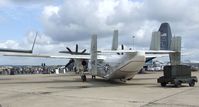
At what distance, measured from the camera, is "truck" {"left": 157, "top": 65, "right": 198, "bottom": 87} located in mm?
27688

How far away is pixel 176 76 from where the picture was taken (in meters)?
28.0

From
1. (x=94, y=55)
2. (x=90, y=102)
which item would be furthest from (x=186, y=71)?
(x=90, y=102)

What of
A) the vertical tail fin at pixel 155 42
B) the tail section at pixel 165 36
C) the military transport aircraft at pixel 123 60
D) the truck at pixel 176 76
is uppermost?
the tail section at pixel 165 36

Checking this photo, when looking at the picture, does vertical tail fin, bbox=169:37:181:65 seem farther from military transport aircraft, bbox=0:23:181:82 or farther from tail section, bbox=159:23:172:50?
tail section, bbox=159:23:172:50

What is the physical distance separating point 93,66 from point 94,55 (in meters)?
1.10

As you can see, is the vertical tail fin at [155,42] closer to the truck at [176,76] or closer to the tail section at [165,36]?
the truck at [176,76]

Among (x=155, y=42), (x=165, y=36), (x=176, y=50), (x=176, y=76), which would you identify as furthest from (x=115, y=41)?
(x=165, y=36)

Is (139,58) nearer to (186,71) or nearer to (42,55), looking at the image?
(186,71)

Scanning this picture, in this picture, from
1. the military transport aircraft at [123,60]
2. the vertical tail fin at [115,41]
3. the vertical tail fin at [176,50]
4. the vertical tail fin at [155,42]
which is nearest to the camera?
Result: the military transport aircraft at [123,60]

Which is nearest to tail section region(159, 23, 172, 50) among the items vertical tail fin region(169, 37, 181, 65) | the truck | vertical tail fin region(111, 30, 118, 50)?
vertical tail fin region(111, 30, 118, 50)

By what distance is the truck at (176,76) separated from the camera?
90.8 feet

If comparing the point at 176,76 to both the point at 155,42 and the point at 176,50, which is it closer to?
the point at 176,50

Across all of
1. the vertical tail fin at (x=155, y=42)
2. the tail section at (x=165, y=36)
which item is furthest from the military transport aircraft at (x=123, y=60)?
the tail section at (x=165, y=36)

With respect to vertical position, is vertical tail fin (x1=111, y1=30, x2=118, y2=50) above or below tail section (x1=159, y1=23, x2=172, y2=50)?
below
